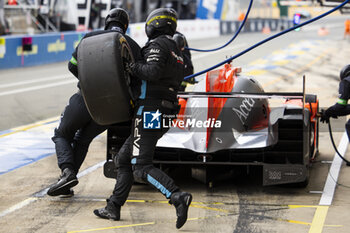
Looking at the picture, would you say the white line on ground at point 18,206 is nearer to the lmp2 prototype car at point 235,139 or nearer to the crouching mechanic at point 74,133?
the crouching mechanic at point 74,133

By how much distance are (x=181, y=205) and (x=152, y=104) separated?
96cm

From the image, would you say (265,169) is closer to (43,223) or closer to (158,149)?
(158,149)

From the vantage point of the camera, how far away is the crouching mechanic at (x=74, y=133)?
23.8 feet

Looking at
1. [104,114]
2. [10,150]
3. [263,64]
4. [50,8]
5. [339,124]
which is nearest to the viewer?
[104,114]

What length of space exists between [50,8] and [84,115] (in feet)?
85.8

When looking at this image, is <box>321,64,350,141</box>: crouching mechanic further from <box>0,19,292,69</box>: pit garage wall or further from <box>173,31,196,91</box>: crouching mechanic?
<box>0,19,292,69</box>: pit garage wall

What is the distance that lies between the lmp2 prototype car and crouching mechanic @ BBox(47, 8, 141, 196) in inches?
12.1

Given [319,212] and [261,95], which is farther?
[261,95]

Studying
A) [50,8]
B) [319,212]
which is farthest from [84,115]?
[50,8]

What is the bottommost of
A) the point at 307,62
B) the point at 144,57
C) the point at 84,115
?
the point at 307,62

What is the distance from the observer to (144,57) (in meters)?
6.52

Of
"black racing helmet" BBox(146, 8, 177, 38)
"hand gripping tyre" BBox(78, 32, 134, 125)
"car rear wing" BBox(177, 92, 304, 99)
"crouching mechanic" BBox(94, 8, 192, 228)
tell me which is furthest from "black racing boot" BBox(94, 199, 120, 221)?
"car rear wing" BBox(177, 92, 304, 99)

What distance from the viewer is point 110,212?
6.64m

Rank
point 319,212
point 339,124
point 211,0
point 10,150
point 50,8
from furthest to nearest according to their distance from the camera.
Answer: point 211,0 → point 50,8 → point 339,124 → point 10,150 → point 319,212
